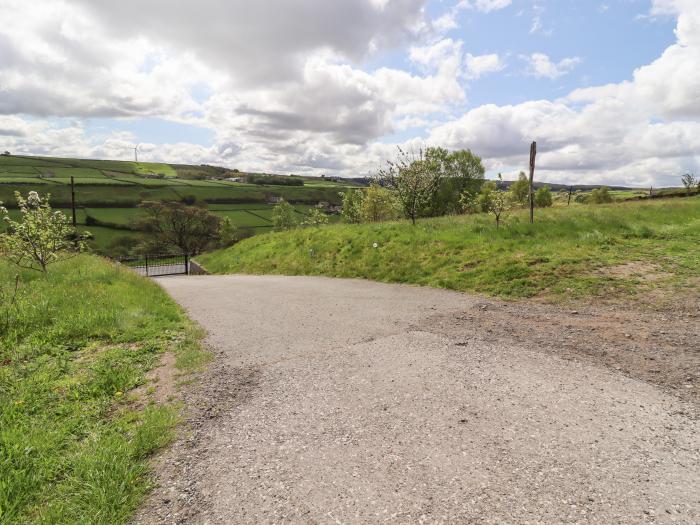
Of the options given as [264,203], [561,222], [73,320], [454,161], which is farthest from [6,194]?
[561,222]

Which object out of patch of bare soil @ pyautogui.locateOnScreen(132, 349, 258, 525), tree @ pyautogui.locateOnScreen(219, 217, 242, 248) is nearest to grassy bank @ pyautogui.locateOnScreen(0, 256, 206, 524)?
patch of bare soil @ pyautogui.locateOnScreen(132, 349, 258, 525)

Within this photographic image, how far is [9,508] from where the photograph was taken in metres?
3.21

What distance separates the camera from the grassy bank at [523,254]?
10.7 meters

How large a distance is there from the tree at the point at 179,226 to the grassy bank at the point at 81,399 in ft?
206

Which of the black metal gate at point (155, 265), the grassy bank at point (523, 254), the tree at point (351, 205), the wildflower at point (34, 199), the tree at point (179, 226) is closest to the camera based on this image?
the grassy bank at point (523, 254)

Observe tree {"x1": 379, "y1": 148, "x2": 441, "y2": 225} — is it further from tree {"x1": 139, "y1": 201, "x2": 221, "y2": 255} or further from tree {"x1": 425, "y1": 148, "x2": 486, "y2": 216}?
tree {"x1": 139, "y1": 201, "x2": 221, "y2": 255}

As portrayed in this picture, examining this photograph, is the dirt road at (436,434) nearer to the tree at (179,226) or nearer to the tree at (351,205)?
the tree at (351,205)

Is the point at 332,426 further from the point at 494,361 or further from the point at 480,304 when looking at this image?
the point at 480,304

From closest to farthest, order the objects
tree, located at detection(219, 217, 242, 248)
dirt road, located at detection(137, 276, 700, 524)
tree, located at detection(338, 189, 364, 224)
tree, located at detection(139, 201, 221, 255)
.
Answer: dirt road, located at detection(137, 276, 700, 524) < tree, located at detection(338, 189, 364, 224) < tree, located at detection(139, 201, 221, 255) < tree, located at detection(219, 217, 242, 248)

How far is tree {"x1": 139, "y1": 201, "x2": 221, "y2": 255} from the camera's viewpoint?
2665 inches

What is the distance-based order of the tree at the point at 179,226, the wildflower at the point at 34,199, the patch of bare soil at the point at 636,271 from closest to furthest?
1. the patch of bare soil at the point at 636,271
2. the wildflower at the point at 34,199
3. the tree at the point at 179,226

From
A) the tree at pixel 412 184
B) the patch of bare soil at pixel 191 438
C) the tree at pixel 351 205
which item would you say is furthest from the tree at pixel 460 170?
the patch of bare soil at pixel 191 438

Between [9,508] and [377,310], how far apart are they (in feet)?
26.0

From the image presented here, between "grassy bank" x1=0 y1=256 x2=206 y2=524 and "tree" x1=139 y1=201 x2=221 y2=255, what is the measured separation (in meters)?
62.9
